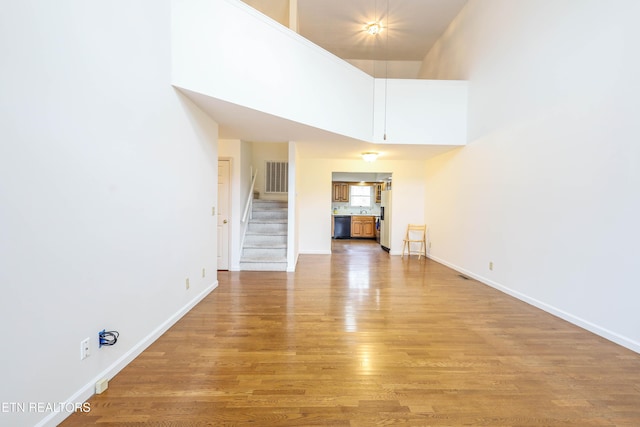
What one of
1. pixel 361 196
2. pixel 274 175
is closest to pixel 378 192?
pixel 361 196

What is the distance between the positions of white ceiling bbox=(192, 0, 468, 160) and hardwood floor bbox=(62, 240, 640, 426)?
2.49 meters

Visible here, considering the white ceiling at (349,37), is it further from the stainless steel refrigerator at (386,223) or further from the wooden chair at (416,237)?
the wooden chair at (416,237)

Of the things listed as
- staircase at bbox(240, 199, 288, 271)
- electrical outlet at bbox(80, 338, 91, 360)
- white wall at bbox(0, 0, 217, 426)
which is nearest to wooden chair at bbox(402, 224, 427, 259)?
staircase at bbox(240, 199, 288, 271)

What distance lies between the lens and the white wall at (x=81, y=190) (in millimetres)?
1298

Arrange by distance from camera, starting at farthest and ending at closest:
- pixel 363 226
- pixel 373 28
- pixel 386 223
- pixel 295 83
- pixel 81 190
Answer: pixel 363 226 → pixel 386 223 → pixel 373 28 → pixel 295 83 → pixel 81 190

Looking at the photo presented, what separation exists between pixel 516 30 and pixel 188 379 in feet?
18.2

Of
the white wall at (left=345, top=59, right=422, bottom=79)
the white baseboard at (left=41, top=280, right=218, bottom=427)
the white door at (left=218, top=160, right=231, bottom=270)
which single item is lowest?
the white baseboard at (left=41, top=280, right=218, bottom=427)

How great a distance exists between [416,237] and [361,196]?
14.8 feet

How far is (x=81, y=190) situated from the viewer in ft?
5.42

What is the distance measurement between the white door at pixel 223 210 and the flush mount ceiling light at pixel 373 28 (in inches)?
170

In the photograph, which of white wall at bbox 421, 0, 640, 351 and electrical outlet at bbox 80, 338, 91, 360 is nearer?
electrical outlet at bbox 80, 338, 91, 360

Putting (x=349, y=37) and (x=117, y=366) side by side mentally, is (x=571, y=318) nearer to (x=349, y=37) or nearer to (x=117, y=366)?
(x=117, y=366)

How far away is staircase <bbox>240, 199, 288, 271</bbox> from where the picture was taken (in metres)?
5.14

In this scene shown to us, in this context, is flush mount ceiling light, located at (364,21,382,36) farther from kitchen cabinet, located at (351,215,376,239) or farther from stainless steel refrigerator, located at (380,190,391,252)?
kitchen cabinet, located at (351,215,376,239)
